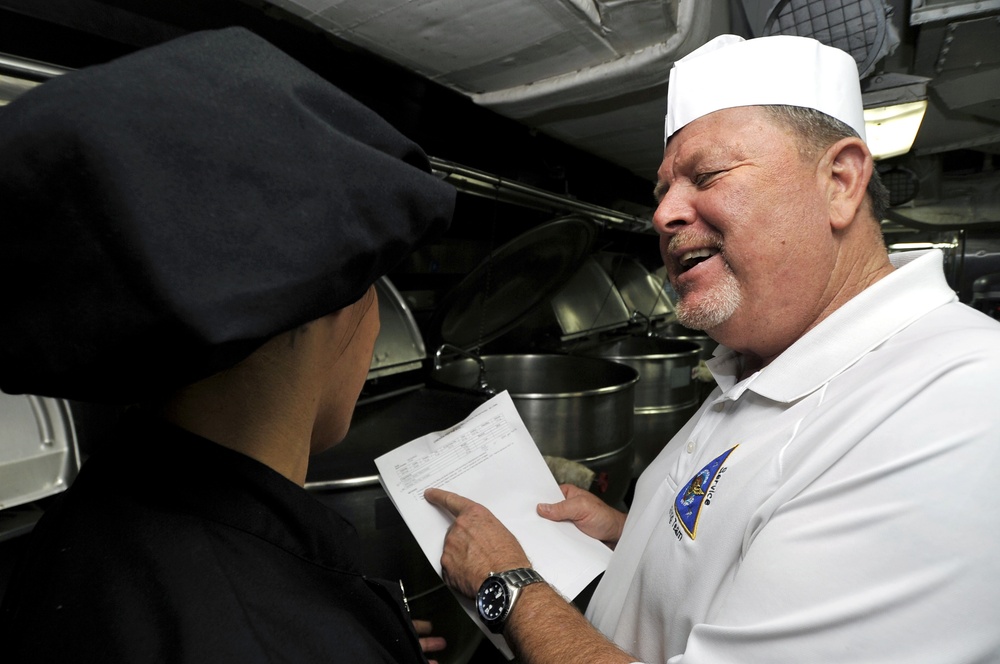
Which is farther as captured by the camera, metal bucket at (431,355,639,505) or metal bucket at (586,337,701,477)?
metal bucket at (586,337,701,477)

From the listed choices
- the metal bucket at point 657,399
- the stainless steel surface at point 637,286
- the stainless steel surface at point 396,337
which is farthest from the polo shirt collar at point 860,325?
the stainless steel surface at point 637,286

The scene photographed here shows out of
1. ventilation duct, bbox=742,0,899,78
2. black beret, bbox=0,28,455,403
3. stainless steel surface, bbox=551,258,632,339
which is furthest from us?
stainless steel surface, bbox=551,258,632,339

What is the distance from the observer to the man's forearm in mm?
764

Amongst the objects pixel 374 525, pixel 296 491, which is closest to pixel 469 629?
pixel 374 525

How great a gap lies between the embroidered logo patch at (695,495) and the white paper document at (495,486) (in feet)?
0.91

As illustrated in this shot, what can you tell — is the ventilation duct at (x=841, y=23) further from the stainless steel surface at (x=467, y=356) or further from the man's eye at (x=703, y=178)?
the stainless steel surface at (x=467, y=356)

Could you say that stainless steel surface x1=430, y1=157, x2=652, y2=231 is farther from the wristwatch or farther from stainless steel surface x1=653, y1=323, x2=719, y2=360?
stainless steel surface x1=653, y1=323, x2=719, y2=360

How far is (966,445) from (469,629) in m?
1.27

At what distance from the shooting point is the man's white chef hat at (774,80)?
3.07 feet

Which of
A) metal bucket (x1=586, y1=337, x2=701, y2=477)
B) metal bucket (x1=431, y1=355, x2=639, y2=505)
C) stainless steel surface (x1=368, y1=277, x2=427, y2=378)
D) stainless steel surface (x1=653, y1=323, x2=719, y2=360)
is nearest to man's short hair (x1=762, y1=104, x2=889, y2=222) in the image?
metal bucket (x1=431, y1=355, x2=639, y2=505)

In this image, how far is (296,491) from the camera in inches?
21.6

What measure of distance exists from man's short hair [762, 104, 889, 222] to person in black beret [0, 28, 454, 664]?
717 millimetres

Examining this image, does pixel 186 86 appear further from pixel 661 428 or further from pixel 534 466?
pixel 661 428

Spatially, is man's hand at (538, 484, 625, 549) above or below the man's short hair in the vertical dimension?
below
